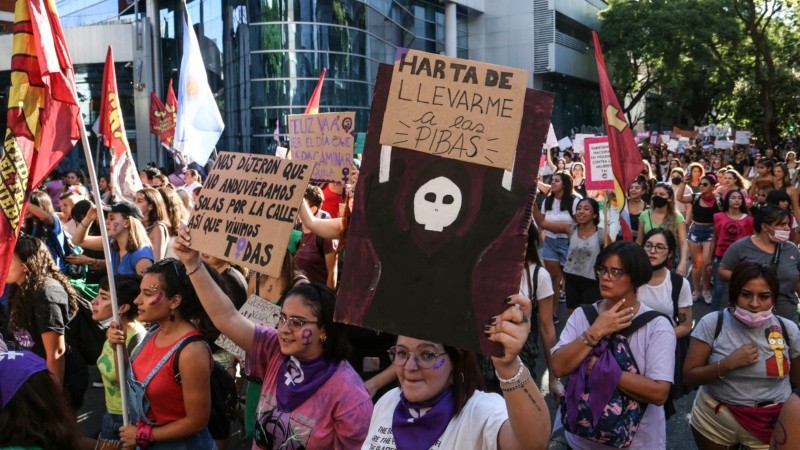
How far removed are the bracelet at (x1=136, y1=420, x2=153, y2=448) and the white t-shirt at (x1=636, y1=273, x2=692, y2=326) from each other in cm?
287

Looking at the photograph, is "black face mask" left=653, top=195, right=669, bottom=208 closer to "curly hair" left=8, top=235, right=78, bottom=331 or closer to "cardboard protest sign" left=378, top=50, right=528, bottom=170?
"curly hair" left=8, top=235, right=78, bottom=331

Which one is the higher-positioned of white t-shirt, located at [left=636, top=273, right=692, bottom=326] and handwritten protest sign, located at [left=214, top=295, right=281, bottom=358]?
handwritten protest sign, located at [left=214, top=295, right=281, bottom=358]

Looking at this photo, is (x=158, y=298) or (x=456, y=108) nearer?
(x=456, y=108)

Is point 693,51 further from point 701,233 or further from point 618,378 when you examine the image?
point 618,378

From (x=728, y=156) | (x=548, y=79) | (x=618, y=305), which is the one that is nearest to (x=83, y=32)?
(x=548, y=79)

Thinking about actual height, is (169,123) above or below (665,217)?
above

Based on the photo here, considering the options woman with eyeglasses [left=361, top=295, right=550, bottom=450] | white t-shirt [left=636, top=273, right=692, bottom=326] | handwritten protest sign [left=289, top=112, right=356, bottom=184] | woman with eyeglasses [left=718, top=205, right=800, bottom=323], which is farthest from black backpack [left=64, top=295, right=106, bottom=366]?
woman with eyeglasses [left=718, top=205, right=800, bottom=323]

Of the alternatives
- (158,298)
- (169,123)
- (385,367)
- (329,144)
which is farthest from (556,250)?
(169,123)

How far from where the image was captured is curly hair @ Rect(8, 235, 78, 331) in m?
4.28

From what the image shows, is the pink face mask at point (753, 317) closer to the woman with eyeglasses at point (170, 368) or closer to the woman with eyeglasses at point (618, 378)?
the woman with eyeglasses at point (618, 378)

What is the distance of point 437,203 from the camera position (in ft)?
7.41

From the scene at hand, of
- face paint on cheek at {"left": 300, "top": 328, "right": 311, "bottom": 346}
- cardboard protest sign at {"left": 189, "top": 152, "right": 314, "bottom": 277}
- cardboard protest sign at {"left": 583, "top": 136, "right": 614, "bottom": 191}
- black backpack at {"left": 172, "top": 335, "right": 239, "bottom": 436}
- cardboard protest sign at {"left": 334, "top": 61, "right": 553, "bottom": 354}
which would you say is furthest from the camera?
cardboard protest sign at {"left": 583, "top": 136, "right": 614, "bottom": 191}

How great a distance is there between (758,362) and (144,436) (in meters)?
2.79

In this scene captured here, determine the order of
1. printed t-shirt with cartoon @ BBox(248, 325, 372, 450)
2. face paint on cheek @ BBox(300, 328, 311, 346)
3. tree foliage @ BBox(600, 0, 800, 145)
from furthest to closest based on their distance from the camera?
tree foliage @ BBox(600, 0, 800, 145), face paint on cheek @ BBox(300, 328, 311, 346), printed t-shirt with cartoon @ BBox(248, 325, 372, 450)
